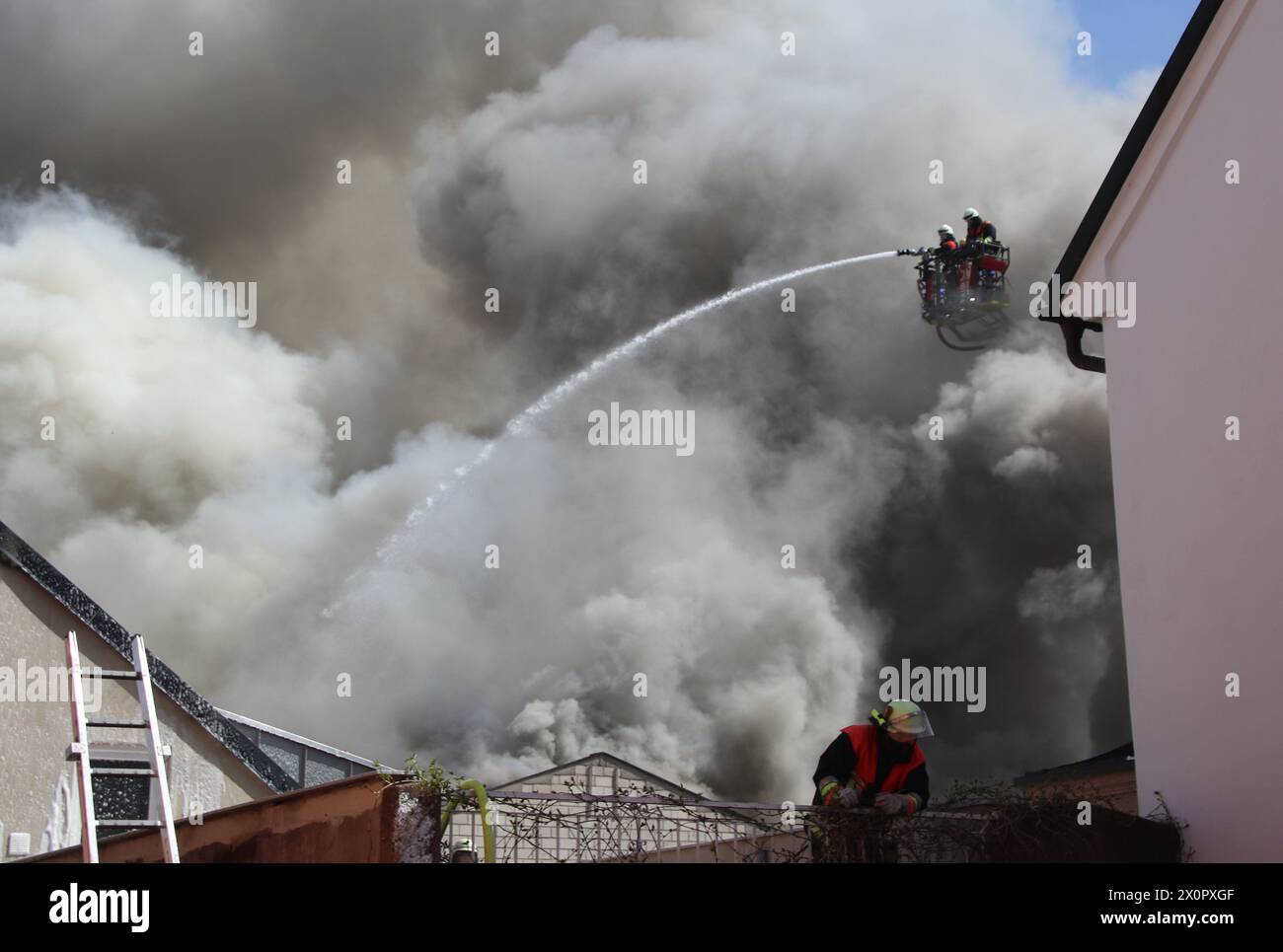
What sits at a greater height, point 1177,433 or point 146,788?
point 1177,433

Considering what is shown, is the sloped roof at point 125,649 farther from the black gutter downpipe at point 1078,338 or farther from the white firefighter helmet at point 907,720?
the black gutter downpipe at point 1078,338

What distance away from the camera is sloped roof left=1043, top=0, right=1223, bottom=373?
35.9ft

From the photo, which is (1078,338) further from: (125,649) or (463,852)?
(125,649)

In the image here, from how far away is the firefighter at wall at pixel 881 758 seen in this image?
923 cm

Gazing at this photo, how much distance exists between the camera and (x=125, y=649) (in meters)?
13.0

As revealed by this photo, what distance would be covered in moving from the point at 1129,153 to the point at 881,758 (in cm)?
515

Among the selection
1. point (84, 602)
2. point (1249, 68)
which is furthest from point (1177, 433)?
point (84, 602)

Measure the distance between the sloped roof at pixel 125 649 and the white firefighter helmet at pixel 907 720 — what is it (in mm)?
5966

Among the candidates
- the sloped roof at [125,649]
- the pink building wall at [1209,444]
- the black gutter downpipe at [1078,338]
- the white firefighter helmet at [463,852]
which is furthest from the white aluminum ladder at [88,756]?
the black gutter downpipe at [1078,338]

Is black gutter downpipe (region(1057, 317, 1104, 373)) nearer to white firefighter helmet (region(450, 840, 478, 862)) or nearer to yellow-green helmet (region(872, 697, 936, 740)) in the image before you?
yellow-green helmet (region(872, 697, 936, 740))
